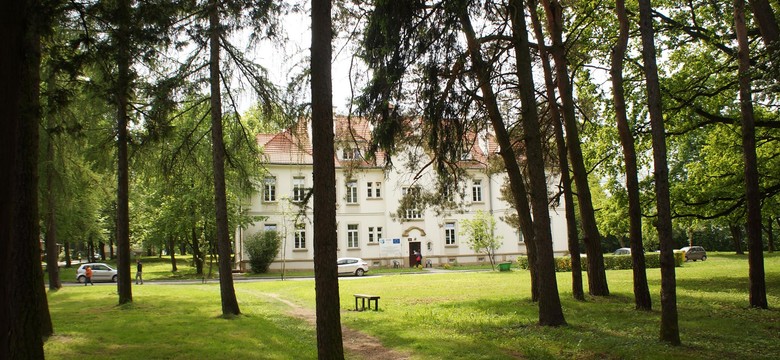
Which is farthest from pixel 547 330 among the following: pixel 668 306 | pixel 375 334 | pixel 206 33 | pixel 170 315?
pixel 170 315

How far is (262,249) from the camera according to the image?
39.5 meters

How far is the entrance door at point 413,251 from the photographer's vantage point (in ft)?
144

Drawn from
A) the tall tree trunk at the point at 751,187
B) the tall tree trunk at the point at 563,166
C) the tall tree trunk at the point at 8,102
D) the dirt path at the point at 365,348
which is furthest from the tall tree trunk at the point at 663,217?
the tall tree trunk at the point at 8,102

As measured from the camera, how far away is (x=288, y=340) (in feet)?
38.2

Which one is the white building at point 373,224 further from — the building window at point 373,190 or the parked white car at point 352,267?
the parked white car at point 352,267

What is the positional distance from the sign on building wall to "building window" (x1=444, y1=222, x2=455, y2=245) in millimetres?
3841

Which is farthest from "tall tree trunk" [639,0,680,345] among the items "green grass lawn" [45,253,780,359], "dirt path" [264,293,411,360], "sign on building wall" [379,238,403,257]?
"sign on building wall" [379,238,403,257]

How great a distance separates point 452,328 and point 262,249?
28927 mm

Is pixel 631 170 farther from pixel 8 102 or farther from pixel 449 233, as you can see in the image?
pixel 449 233

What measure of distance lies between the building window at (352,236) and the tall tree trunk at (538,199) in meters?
31.4

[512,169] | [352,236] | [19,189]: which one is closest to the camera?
[19,189]

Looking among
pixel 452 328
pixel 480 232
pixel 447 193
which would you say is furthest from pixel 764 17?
pixel 480 232

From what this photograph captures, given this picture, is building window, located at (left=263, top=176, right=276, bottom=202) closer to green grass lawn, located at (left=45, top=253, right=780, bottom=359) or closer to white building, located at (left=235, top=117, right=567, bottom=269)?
white building, located at (left=235, top=117, right=567, bottom=269)

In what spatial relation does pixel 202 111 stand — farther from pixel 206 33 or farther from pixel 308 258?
pixel 308 258
